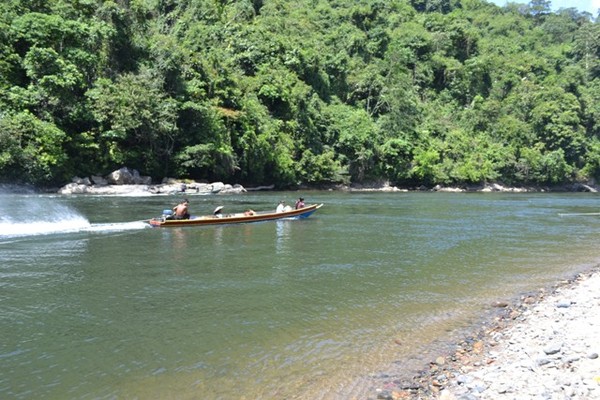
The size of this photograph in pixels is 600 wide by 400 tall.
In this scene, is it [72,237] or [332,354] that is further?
[72,237]

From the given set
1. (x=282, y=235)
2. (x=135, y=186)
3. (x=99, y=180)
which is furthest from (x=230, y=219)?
(x=99, y=180)

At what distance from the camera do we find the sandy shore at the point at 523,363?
5.57m

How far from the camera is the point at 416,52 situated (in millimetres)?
80375

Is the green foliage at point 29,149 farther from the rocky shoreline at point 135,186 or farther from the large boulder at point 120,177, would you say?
the large boulder at point 120,177

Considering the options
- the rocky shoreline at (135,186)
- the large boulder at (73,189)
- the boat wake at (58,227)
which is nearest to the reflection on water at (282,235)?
the boat wake at (58,227)

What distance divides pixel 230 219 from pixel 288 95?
36085 mm

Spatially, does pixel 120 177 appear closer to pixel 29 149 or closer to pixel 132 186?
pixel 132 186

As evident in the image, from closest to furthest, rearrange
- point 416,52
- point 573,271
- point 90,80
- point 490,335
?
point 490,335 → point 573,271 → point 90,80 → point 416,52

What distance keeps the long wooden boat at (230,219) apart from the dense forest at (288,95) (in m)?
17.5

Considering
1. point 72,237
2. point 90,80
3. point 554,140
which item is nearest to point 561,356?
point 72,237

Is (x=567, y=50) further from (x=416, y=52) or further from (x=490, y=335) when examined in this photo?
(x=490, y=335)

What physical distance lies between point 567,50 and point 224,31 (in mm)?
79044

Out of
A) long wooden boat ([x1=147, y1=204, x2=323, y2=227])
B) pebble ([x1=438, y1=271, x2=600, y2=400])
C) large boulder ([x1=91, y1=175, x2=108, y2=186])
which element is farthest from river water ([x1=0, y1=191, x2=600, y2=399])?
large boulder ([x1=91, y1=175, x2=108, y2=186])

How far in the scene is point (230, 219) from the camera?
71.1 feet
